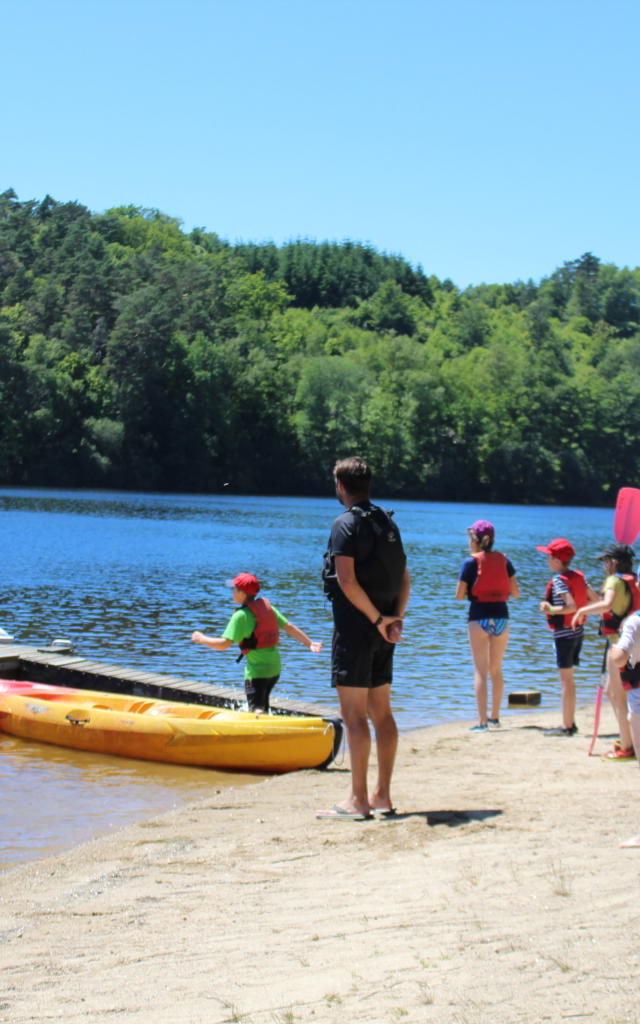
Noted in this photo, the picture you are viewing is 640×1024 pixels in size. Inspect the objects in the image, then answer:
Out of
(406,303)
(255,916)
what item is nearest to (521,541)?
(255,916)

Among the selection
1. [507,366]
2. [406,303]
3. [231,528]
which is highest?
[406,303]

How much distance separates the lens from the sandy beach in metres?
3.61

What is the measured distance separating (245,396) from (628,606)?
89529 millimetres

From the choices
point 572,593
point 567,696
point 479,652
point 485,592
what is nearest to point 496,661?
point 479,652

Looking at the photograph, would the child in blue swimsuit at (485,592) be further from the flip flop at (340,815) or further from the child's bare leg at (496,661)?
the flip flop at (340,815)

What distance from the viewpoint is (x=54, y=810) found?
781cm

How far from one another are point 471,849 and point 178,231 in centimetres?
15062

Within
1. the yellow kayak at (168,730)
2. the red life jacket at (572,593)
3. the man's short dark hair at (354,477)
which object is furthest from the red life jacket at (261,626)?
the man's short dark hair at (354,477)

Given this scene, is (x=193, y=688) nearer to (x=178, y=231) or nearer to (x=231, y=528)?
(x=231, y=528)

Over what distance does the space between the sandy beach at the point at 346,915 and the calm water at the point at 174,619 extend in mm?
1451

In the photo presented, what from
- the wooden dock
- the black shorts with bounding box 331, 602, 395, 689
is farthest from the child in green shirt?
the black shorts with bounding box 331, 602, 395, 689

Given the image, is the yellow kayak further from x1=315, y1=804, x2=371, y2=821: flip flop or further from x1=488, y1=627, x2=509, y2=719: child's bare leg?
x1=315, y1=804, x2=371, y2=821: flip flop

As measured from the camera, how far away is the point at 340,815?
6438 millimetres

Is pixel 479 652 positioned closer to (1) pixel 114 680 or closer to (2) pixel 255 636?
(2) pixel 255 636
